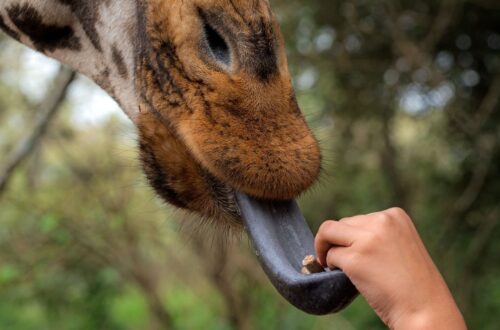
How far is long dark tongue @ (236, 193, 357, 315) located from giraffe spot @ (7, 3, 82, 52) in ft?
1.94

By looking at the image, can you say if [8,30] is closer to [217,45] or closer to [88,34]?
[88,34]

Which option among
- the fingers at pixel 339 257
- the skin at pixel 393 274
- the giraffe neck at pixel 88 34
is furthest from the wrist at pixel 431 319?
the giraffe neck at pixel 88 34

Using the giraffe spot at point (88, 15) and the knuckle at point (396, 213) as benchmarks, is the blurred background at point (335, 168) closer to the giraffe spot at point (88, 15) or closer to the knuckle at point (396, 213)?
the giraffe spot at point (88, 15)

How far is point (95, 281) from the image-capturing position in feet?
19.5

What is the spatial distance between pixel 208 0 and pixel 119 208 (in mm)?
3603

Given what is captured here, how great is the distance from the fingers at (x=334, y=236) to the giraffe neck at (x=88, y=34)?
1.69 ft

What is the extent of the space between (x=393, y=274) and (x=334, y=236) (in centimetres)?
9

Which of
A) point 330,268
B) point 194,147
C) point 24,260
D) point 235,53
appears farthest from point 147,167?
point 24,260

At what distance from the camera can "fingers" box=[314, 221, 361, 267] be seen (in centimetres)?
99

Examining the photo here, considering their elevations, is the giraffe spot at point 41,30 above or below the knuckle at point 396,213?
above

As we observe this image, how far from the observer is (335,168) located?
5.73 metres

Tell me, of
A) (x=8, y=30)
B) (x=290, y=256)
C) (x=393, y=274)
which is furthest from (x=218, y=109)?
(x=8, y=30)

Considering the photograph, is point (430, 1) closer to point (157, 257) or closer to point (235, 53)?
point (157, 257)

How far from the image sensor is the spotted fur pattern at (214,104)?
3.85ft
